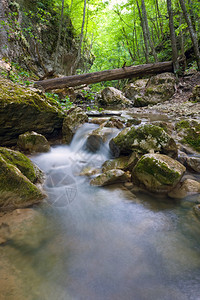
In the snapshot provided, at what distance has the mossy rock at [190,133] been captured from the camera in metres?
4.40

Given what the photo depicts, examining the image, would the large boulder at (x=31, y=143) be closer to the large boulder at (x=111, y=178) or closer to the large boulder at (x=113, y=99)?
the large boulder at (x=111, y=178)

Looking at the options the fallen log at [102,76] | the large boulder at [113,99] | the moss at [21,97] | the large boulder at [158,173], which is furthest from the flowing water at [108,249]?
the large boulder at [113,99]

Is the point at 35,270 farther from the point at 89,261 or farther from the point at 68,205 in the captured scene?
the point at 68,205

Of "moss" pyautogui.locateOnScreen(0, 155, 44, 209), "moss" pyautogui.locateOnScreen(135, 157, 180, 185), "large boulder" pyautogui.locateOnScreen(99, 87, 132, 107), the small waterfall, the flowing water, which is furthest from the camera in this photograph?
"large boulder" pyautogui.locateOnScreen(99, 87, 132, 107)

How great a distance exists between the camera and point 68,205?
3035mm

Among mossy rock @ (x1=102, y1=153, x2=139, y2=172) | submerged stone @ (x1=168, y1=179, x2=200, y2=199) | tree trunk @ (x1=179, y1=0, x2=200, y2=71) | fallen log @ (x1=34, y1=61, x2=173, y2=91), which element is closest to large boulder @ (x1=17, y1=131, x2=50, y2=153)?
mossy rock @ (x1=102, y1=153, x2=139, y2=172)

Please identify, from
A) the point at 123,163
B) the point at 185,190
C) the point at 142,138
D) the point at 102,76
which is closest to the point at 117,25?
the point at 102,76

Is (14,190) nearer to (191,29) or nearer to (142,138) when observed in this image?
(142,138)

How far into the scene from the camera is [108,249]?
80.4 inches

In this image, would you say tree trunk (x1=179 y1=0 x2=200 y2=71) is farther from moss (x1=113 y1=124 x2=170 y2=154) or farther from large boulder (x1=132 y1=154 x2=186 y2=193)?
large boulder (x1=132 y1=154 x2=186 y2=193)

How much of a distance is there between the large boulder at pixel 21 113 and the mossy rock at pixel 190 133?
377cm

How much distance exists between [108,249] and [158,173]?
1.55 meters

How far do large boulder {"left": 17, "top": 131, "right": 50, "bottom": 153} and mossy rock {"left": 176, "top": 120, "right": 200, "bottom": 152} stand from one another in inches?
150

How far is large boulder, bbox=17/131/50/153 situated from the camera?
4.58 m
